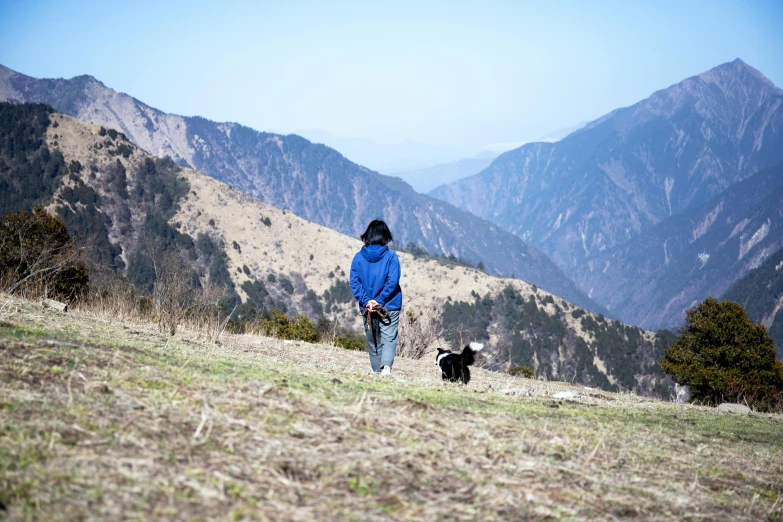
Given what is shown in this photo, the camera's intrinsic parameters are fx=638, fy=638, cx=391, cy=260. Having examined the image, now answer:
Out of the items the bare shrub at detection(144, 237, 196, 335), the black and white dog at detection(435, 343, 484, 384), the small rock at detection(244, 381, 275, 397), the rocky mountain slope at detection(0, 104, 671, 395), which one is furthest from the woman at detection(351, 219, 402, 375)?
the rocky mountain slope at detection(0, 104, 671, 395)

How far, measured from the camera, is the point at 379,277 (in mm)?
8531

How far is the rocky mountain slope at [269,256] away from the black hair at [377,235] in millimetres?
87870

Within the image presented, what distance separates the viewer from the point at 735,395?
17.6m

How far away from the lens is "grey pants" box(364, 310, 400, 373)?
866 centimetres

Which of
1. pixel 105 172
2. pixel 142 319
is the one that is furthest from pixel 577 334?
pixel 142 319

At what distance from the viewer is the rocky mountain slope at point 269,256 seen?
99.4 metres

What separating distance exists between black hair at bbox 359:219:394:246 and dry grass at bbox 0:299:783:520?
282cm

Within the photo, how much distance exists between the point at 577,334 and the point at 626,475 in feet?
394

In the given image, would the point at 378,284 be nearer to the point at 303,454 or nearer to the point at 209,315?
the point at 209,315

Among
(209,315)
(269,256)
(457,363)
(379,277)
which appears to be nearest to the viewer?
(379,277)

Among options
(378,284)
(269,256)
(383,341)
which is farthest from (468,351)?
(269,256)

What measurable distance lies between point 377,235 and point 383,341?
1484mm

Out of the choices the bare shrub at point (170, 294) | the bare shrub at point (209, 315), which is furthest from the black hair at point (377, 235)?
the bare shrub at point (170, 294)

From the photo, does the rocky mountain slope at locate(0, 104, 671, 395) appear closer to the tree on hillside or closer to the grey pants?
the tree on hillside
